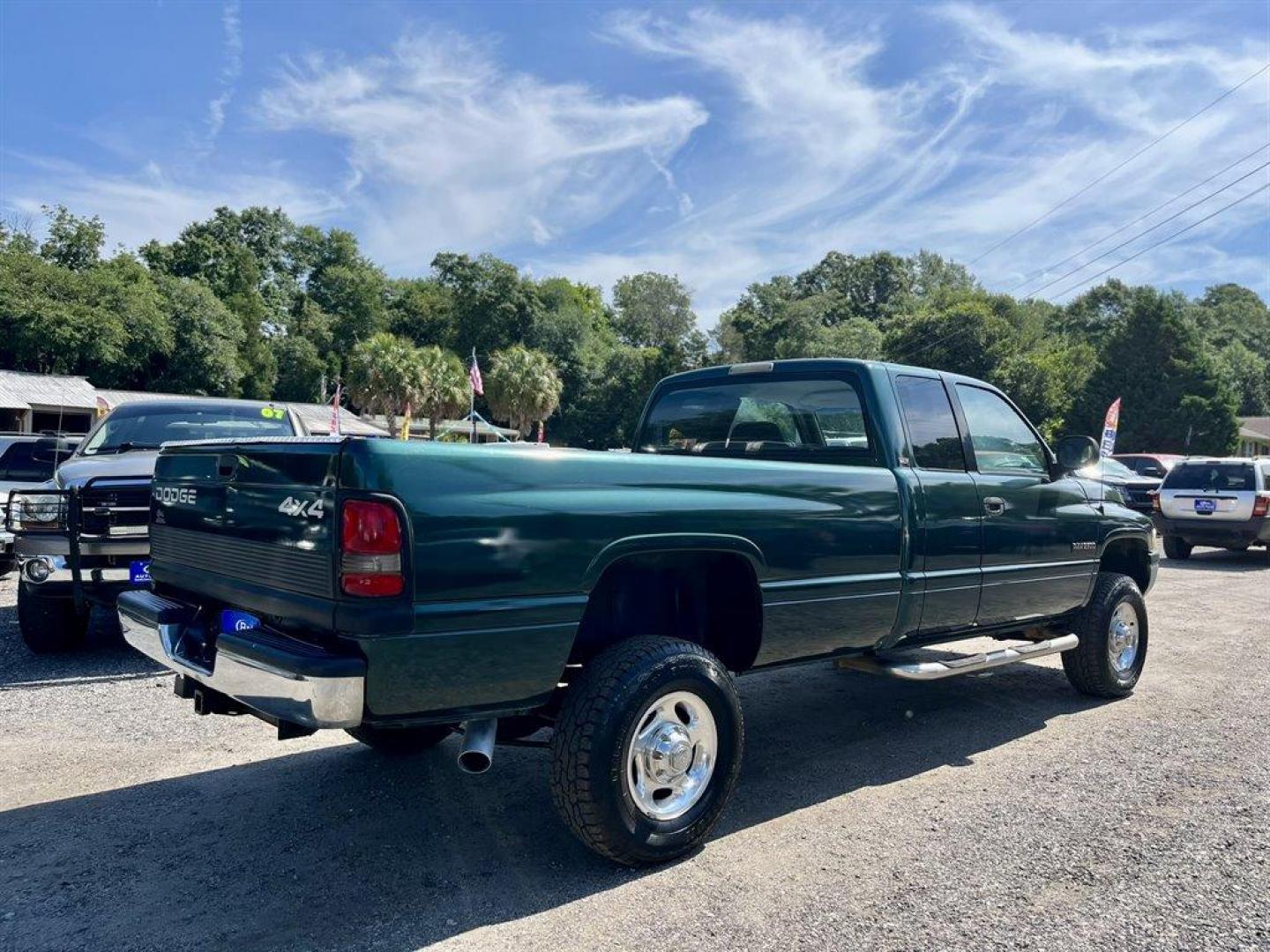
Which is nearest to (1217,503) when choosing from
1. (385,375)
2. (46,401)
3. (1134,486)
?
(1134,486)

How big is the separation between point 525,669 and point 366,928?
959 millimetres

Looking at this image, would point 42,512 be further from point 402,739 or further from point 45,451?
point 45,451

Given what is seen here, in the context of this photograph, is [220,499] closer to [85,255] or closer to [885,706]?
[885,706]

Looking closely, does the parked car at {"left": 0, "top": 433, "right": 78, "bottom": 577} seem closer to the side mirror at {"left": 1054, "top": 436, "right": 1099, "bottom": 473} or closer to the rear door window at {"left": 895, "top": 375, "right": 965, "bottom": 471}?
the rear door window at {"left": 895, "top": 375, "right": 965, "bottom": 471}

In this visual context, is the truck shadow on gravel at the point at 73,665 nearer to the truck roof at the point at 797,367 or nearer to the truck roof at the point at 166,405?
the truck roof at the point at 166,405

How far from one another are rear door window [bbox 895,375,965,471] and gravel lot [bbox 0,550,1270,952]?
1.56 metres

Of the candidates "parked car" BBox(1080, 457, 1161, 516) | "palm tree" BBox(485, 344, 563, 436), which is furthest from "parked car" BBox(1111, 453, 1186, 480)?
"palm tree" BBox(485, 344, 563, 436)

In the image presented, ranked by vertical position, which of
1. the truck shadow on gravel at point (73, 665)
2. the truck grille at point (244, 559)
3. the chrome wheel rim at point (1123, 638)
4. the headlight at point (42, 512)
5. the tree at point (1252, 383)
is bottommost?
the truck shadow on gravel at point (73, 665)

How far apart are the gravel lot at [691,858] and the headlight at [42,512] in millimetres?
1102

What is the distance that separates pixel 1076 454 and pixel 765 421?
192 cm

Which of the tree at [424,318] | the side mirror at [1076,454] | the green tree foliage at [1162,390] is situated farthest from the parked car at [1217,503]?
the tree at [424,318]

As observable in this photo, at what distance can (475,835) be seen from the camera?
362cm

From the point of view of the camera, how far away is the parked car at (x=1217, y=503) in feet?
44.2

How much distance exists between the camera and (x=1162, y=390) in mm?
42281
